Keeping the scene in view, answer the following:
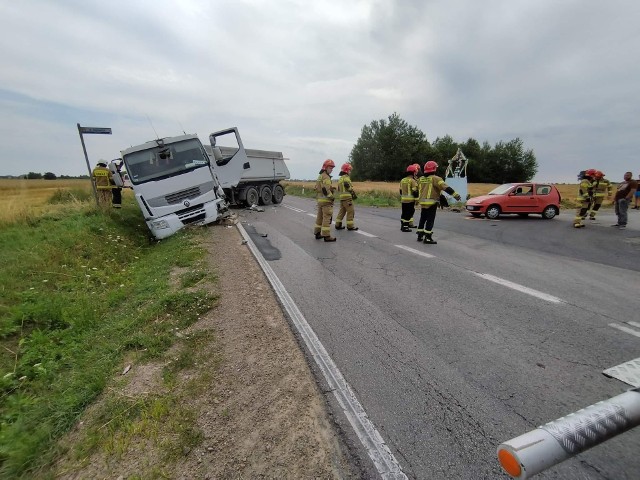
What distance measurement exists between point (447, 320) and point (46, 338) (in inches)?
190

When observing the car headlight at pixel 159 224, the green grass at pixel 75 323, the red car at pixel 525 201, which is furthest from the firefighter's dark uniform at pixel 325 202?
the red car at pixel 525 201

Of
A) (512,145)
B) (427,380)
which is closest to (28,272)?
(427,380)

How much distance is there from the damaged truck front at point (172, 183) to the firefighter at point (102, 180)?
12.9 ft

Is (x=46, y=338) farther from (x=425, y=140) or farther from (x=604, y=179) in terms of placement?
(x=425, y=140)

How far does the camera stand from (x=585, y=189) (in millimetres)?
11508

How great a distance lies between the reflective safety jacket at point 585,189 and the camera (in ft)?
37.5

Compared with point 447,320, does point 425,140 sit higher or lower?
higher

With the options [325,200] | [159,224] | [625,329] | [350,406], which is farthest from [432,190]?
[159,224]

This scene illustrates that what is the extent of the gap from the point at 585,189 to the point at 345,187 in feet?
29.5

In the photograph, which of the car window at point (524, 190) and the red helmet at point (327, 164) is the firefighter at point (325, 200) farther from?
the car window at point (524, 190)

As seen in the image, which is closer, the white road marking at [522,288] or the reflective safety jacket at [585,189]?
the white road marking at [522,288]

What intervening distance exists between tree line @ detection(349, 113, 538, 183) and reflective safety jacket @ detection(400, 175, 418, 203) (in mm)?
62644

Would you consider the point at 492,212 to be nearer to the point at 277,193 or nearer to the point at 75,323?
the point at 277,193

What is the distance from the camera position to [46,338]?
399cm
